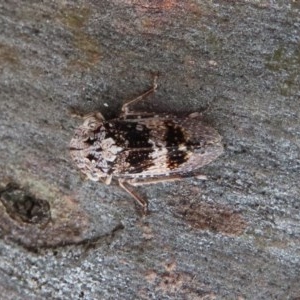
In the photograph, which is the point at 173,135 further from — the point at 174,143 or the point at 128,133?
the point at 128,133

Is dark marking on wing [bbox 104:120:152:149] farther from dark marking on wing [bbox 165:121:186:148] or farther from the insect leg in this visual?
the insect leg

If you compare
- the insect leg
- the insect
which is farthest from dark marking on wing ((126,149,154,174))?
the insect leg

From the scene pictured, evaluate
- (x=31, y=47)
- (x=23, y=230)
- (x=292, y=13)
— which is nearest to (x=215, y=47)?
(x=292, y=13)

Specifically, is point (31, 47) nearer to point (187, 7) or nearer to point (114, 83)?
point (114, 83)

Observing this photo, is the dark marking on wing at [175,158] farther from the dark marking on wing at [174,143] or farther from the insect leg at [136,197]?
the insect leg at [136,197]

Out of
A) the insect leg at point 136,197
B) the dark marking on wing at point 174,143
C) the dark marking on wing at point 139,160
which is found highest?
the dark marking on wing at point 174,143

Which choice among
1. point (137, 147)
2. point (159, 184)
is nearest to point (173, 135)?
point (137, 147)

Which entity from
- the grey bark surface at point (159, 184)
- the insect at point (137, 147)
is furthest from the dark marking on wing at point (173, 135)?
the grey bark surface at point (159, 184)
